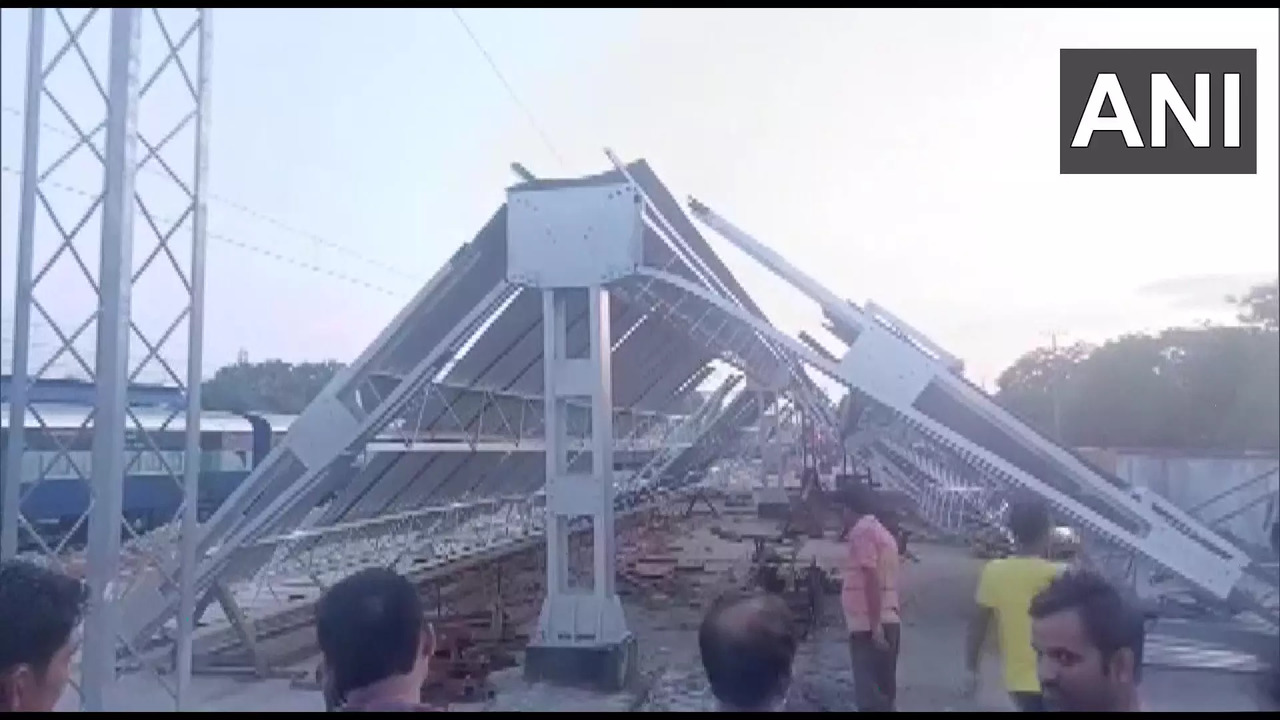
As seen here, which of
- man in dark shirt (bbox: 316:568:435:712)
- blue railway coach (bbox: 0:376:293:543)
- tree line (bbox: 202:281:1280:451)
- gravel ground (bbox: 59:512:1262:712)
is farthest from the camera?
tree line (bbox: 202:281:1280:451)

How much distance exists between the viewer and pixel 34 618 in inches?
114

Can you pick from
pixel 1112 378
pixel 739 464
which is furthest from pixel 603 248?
pixel 739 464

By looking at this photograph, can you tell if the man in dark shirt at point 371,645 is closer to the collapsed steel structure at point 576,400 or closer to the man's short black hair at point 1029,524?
the man's short black hair at point 1029,524

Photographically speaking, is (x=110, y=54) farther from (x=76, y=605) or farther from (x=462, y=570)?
(x=462, y=570)

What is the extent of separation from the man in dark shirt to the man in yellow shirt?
3.25 m

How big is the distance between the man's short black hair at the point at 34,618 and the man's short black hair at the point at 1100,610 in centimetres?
276

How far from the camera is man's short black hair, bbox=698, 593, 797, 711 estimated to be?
9.27ft

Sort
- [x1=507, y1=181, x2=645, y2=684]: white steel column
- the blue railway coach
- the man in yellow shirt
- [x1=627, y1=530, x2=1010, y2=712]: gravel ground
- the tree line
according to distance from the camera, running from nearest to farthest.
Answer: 1. the man in yellow shirt
2. [x1=627, y1=530, x2=1010, y2=712]: gravel ground
3. [x1=507, y1=181, x2=645, y2=684]: white steel column
4. the blue railway coach
5. the tree line

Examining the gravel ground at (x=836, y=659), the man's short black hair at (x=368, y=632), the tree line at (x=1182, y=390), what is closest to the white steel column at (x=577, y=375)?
the gravel ground at (x=836, y=659)

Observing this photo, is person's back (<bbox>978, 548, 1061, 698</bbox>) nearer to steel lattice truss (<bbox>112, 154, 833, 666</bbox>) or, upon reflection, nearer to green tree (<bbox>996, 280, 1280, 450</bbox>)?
steel lattice truss (<bbox>112, 154, 833, 666</bbox>)

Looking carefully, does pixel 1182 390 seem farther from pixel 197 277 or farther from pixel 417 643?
pixel 417 643

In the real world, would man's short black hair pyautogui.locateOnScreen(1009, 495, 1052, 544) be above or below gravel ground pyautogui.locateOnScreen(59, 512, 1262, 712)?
above

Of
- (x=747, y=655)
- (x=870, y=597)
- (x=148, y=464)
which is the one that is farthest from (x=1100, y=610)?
(x=148, y=464)

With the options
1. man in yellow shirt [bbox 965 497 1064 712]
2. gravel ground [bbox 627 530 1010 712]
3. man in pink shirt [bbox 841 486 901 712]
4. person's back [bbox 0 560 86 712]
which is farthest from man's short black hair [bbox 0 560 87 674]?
gravel ground [bbox 627 530 1010 712]
